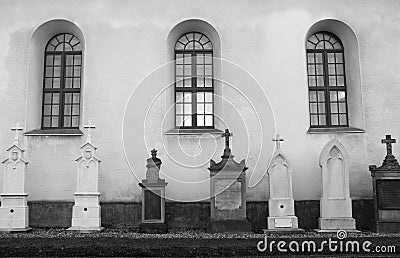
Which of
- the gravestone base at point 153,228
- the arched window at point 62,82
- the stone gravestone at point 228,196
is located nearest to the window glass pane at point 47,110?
the arched window at point 62,82

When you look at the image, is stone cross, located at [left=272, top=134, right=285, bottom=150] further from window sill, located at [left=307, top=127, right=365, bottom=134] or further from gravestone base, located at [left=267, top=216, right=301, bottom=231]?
gravestone base, located at [left=267, top=216, right=301, bottom=231]

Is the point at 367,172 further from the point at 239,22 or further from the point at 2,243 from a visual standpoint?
the point at 2,243

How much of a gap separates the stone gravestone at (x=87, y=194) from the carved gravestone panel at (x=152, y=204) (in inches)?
49.5

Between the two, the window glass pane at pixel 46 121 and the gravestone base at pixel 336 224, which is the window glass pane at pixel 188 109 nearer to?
the window glass pane at pixel 46 121

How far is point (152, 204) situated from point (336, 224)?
478cm

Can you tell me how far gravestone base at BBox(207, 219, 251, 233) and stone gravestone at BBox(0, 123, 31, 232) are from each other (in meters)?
4.84

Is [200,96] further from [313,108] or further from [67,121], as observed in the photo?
[67,121]

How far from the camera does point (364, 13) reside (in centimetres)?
1359

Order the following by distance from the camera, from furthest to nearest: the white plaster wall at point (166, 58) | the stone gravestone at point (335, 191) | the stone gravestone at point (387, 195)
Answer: the white plaster wall at point (166, 58) < the stone gravestone at point (335, 191) < the stone gravestone at point (387, 195)

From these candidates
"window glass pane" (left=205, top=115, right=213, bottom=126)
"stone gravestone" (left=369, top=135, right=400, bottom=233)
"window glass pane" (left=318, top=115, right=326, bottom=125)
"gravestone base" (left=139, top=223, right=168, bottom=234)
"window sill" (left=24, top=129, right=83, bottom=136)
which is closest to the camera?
"gravestone base" (left=139, top=223, right=168, bottom=234)

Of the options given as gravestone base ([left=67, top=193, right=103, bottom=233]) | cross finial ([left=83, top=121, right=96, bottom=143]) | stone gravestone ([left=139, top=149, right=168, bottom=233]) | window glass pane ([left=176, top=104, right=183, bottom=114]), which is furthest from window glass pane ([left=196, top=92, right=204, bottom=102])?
gravestone base ([left=67, top=193, right=103, bottom=233])

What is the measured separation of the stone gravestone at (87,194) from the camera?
1191 cm

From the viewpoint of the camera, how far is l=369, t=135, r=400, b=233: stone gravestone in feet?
38.7

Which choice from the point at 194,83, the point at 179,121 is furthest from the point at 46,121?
the point at 194,83
